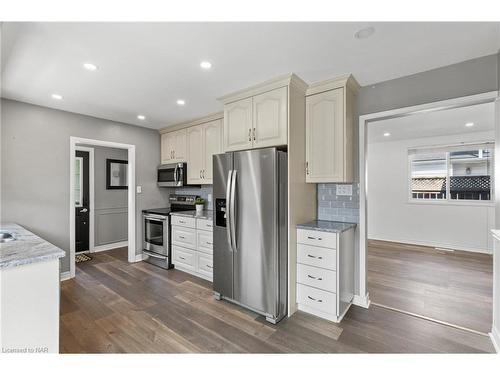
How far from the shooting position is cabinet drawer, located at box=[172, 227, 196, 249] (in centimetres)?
339

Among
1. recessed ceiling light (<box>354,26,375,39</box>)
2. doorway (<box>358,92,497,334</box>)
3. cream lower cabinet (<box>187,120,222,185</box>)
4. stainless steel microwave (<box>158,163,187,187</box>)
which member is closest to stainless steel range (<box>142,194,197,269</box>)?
stainless steel microwave (<box>158,163,187,187</box>)

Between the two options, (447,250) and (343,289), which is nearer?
(343,289)

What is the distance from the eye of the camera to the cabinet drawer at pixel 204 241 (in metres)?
3.18

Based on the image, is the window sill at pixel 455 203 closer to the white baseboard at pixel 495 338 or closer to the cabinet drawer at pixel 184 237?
the white baseboard at pixel 495 338

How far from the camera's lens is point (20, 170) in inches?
115

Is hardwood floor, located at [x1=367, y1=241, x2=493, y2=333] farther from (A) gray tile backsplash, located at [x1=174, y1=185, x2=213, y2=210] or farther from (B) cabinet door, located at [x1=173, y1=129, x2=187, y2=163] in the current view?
(B) cabinet door, located at [x1=173, y1=129, x2=187, y2=163]

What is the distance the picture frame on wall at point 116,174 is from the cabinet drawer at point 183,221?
216 centimetres

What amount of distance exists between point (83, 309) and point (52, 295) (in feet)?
4.68

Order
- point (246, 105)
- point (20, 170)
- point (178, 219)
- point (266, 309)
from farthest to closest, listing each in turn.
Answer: point (178, 219)
point (20, 170)
point (246, 105)
point (266, 309)

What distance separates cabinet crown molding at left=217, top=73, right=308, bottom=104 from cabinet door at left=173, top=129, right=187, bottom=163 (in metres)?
1.53

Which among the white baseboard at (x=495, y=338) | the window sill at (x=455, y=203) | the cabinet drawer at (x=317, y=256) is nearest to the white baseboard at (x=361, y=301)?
the cabinet drawer at (x=317, y=256)

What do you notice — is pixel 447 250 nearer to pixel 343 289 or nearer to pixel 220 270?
pixel 343 289

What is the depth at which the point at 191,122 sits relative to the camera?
153 inches
